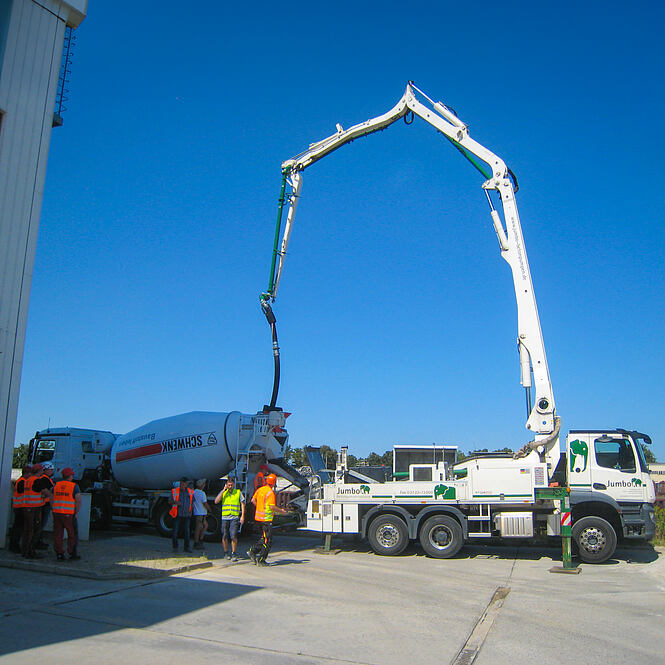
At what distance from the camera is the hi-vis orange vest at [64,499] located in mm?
11102

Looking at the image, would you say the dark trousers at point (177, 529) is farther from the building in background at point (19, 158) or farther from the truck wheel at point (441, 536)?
the truck wheel at point (441, 536)

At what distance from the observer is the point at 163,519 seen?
56.5 feet

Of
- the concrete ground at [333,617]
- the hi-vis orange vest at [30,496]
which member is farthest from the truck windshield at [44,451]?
the concrete ground at [333,617]

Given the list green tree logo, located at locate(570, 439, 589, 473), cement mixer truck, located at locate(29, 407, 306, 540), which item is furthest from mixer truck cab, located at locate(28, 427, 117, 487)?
green tree logo, located at locate(570, 439, 589, 473)

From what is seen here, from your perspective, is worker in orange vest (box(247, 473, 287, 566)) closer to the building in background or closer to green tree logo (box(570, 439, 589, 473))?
the building in background

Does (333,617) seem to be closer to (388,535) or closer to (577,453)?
(388,535)

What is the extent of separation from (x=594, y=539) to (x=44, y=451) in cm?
1561

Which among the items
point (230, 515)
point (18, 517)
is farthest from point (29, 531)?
point (230, 515)

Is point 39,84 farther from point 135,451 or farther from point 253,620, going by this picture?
point 253,620

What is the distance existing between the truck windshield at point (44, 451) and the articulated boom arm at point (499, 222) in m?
8.18

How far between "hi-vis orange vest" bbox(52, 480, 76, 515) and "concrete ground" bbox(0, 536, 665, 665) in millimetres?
1209

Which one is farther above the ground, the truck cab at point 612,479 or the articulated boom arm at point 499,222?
the articulated boom arm at point 499,222

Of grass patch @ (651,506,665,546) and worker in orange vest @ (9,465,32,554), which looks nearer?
worker in orange vest @ (9,465,32,554)

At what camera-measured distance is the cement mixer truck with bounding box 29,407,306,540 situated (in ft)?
54.6
